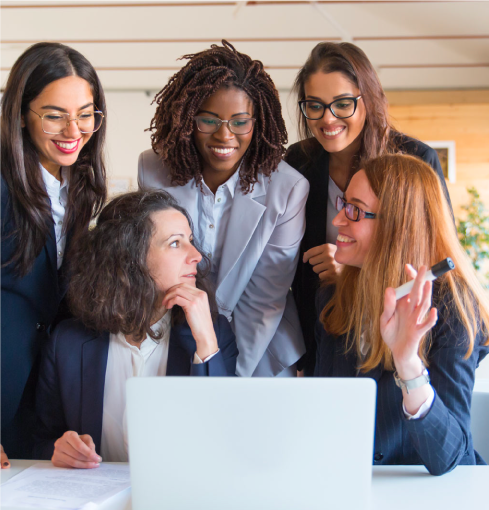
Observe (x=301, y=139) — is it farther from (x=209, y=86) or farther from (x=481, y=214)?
(x=481, y=214)

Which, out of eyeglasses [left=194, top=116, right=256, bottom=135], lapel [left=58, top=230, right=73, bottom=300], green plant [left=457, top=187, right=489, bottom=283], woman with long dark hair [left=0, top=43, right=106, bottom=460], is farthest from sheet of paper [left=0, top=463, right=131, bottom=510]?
green plant [left=457, top=187, right=489, bottom=283]

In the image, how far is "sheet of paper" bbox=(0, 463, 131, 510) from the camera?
1013 mm

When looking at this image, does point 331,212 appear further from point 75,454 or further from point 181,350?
point 75,454

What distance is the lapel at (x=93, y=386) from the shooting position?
4.60 ft

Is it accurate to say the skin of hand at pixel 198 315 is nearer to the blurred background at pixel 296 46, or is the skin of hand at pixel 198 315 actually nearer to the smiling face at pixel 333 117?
the smiling face at pixel 333 117

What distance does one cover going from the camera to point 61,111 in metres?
1.53

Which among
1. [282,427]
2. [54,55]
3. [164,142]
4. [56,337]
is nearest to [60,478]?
[56,337]

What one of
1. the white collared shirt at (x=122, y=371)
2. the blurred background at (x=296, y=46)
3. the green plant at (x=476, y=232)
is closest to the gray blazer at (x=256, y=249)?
the white collared shirt at (x=122, y=371)

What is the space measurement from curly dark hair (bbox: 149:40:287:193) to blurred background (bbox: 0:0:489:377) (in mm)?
1984

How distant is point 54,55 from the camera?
5.02 ft

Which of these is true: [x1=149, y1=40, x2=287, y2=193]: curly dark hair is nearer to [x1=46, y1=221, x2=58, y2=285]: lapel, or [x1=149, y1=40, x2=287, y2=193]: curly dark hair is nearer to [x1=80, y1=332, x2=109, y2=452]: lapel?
[x1=46, y1=221, x2=58, y2=285]: lapel

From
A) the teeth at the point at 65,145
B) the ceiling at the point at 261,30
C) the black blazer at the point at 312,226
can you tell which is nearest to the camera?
the teeth at the point at 65,145

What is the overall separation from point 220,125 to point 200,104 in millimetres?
81

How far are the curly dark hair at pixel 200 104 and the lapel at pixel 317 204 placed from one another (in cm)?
22
